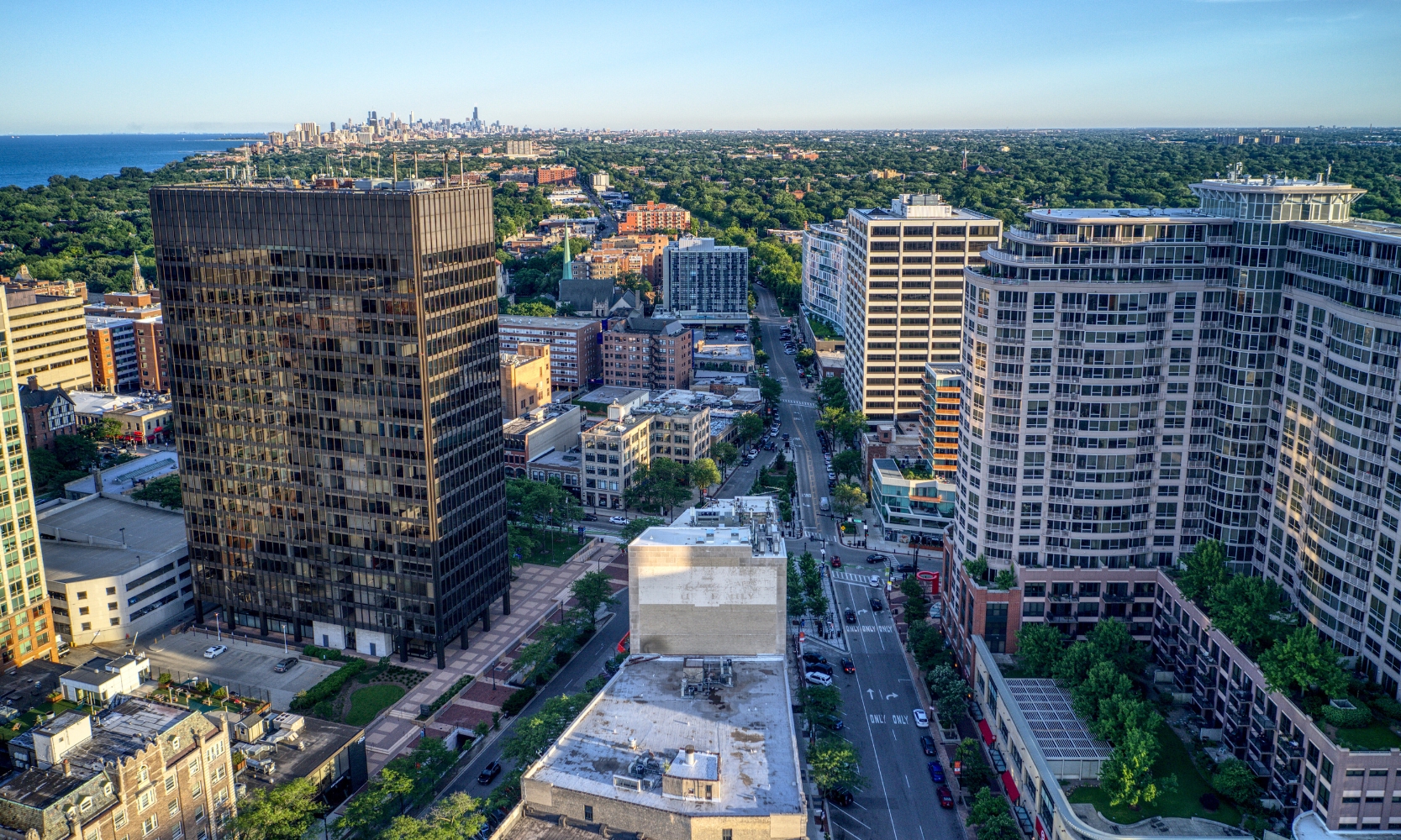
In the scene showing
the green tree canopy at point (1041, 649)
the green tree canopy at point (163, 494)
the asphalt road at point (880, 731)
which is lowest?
the asphalt road at point (880, 731)

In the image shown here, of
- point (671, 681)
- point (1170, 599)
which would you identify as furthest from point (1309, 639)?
point (671, 681)

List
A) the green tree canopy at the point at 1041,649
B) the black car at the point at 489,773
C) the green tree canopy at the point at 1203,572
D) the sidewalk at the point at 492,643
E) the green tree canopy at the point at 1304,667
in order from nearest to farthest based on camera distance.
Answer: the green tree canopy at the point at 1304,667 → the black car at the point at 489,773 → the green tree canopy at the point at 1203,572 → the green tree canopy at the point at 1041,649 → the sidewalk at the point at 492,643

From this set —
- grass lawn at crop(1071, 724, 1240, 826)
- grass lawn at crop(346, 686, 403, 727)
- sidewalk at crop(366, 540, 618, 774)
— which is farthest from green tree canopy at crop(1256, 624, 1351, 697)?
grass lawn at crop(346, 686, 403, 727)

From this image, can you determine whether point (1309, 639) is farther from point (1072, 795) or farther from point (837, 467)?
point (837, 467)

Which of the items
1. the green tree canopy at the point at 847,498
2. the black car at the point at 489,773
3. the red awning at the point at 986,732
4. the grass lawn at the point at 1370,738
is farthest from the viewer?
the green tree canopy at the point at 847,498

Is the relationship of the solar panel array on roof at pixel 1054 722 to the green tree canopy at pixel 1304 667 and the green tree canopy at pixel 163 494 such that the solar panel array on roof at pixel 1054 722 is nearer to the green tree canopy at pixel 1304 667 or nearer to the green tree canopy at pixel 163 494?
the green tree canopy at pixel 1304 667

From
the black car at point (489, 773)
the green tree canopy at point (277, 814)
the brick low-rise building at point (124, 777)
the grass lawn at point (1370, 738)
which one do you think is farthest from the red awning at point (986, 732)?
the brick low-rise building at point (124, 777)

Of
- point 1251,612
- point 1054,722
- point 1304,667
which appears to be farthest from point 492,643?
point 1304,667

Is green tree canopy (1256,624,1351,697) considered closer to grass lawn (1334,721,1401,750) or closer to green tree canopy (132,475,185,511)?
grass lawn (1334,721,1401,750)
